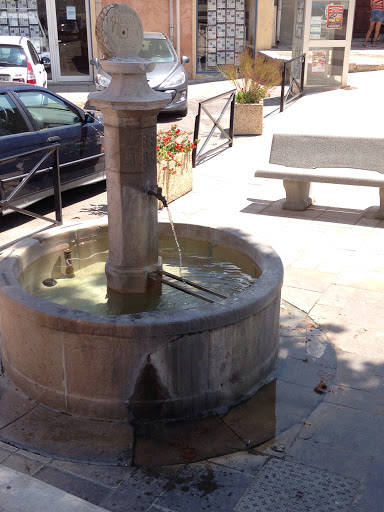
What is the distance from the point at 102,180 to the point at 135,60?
17.5ft

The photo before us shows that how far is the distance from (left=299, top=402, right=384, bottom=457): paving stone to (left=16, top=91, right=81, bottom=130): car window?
5.72 metres

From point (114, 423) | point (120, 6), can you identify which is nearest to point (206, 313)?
point (114, 423)

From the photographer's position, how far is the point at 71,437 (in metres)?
4.09

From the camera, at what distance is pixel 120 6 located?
173 inches

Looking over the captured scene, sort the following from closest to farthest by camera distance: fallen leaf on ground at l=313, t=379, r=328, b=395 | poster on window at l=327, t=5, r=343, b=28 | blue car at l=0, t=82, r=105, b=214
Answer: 1. fallen leaf on ground at l=313, t=379, r=328, b=395
2. blue car at l=0, t=82, r=105, b=214
3. poster on window at l=327, t=5, r=343, b=28

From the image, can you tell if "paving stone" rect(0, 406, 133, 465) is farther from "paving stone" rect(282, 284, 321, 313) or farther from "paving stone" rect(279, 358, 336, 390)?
"paving stone" rect(282, 284, 321, 313)

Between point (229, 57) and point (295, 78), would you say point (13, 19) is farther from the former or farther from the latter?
point (295, 78)

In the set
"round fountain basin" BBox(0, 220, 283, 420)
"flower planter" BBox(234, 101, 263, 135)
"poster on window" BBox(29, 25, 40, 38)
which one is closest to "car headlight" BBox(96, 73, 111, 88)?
"flower planter" BBox(234, 101, 263, 135)

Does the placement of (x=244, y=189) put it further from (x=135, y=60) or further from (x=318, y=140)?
(x=135, y=60)

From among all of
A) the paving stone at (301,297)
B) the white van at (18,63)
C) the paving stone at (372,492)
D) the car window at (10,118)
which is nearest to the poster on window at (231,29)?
the white van at (18,63)

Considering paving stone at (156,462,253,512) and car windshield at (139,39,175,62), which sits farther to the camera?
car windshield at (139,39,175,62)

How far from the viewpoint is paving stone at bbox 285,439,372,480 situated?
3818mm

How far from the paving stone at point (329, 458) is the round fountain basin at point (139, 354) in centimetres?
60

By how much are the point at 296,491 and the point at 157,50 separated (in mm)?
13447
